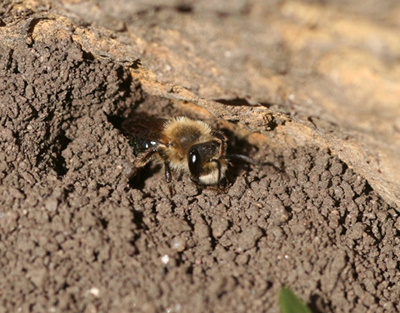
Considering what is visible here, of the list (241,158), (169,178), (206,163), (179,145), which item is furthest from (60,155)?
(241,158)

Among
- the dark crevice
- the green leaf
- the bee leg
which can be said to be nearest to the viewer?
the green leaf

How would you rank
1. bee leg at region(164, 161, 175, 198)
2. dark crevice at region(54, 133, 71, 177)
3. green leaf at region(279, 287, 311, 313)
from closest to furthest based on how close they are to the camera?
green leaf at region(279, 287, 311, 313), dark crevice at region(54, 133, 71, 177), bee leg at region(164, 161, 175, 198)

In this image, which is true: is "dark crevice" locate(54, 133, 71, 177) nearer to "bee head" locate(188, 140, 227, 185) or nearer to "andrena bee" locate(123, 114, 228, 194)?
"andrena bee" locate(123, 114, 228, 194)

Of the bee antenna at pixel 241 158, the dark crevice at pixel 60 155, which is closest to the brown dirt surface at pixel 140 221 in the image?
the dark crevice at pixel 60 155

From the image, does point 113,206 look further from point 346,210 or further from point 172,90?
point 346,210

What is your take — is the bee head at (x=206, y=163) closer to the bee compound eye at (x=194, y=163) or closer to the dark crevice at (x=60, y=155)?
the bee compound eye at (x=194, y=163)

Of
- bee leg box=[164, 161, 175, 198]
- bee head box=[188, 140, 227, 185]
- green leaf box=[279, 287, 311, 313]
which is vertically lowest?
bee leg box=[164, 161, 175, 198]

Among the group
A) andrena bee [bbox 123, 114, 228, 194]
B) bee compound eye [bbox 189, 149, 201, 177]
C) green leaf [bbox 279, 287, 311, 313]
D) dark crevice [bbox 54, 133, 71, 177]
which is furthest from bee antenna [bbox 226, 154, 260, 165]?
dark crevice [bbox 54, 133, 71, 177]
